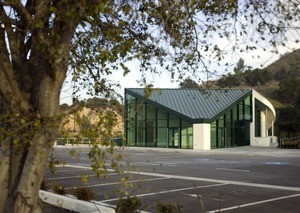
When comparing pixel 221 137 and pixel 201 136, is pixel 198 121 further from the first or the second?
pixel 221 137

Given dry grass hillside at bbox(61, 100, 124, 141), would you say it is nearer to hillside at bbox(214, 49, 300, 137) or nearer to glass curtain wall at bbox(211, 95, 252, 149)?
hillside at bbox(214, 49, 300, 137)

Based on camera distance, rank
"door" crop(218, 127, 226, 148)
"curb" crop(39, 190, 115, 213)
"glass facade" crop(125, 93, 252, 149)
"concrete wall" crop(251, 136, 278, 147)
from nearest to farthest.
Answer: "curb" crop(39, 190, 115, 213) → "glass facade" crop(125, 93, 252, 149) → "door" crop(218, 127, 226, 148) → "concrete wall" crop(251, 136, 278, 147)

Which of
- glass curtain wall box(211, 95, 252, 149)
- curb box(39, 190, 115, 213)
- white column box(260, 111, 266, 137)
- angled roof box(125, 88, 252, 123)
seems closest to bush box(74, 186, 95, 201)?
curb box(39, 190, 115, 213)

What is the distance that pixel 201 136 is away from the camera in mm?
40344

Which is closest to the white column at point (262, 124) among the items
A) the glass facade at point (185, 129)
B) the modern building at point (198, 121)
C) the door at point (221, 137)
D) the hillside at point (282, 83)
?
the hillside at point (282, 83)

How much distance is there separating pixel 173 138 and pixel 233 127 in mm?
6760

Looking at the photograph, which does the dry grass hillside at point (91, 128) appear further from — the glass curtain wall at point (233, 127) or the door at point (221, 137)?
the door at point (221, 137)

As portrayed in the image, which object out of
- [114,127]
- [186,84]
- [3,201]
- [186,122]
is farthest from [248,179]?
[186,122]

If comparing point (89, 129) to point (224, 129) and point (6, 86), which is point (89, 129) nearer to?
point (6, 86)

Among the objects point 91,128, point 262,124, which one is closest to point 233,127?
point 262,124

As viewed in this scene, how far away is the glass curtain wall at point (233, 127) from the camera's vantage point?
42938 mm

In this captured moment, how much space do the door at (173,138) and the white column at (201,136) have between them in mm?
2575

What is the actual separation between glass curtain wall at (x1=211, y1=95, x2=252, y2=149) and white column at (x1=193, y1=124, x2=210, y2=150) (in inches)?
67.0

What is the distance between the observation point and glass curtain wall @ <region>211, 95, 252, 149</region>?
42938 mm
